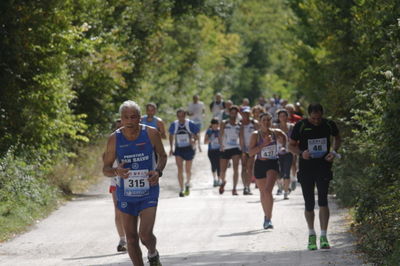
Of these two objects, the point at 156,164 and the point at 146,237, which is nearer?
the point at 146,237

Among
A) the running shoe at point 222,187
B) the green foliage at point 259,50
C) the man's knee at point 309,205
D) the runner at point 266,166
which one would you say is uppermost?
the green foliage at point 259,50

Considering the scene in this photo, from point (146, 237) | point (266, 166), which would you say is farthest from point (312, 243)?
point (146, 237)

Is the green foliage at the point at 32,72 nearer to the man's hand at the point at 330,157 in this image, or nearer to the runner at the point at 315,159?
the runner at the point at 315,159

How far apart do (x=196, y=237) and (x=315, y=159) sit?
2742 millimetres

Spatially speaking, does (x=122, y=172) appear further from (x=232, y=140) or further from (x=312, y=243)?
(x=232, y=140)

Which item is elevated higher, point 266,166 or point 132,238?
point 266,166

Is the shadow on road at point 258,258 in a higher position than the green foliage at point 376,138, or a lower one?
lower

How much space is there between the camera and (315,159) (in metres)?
13.6

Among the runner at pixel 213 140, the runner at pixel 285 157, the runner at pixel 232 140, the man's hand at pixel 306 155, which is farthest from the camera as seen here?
the runner at pixel 213 140

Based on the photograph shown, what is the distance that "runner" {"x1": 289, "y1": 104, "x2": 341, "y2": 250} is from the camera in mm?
13469

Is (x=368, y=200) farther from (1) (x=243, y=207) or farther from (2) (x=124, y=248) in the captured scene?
(1) (x=243, y=207)

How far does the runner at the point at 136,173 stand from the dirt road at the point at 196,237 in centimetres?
193

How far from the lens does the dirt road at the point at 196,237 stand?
12.8 meters

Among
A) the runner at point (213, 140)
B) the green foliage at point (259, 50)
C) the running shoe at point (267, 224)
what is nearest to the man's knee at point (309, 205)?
the running shoe at point (267, 224)
